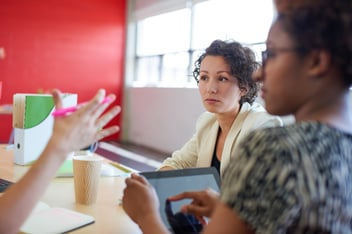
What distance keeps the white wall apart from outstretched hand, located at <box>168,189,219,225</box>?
4.04m

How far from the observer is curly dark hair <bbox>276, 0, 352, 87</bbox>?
0.52 m

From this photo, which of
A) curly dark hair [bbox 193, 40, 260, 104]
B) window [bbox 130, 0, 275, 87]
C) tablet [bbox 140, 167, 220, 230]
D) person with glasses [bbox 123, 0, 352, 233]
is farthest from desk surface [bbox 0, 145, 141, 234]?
window [bbox 130, 0, 275, 87]


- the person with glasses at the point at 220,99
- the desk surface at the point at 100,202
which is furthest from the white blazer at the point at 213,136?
the desk surface at the point at 100,202

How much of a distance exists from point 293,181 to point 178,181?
57 cm

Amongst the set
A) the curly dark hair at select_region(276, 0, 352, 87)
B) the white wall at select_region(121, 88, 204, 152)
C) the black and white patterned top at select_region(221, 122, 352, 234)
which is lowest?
the white wall at select_region(121, 88, 204, 152)

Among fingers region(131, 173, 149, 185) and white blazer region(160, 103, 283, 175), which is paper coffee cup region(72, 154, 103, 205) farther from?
white blazer region(160, 103, 283, 175)

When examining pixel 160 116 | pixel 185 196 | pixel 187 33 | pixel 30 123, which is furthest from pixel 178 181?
pixel 160 116

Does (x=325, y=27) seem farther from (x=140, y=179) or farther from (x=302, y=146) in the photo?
(x=140, y=179)

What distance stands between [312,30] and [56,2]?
5.93m

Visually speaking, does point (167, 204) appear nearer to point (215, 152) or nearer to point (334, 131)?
point (334, 131)

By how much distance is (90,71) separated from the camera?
20.6ft

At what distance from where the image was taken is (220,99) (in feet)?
5.57

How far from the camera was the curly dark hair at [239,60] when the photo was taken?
1716 millimetres

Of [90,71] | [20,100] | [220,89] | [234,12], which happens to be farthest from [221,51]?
[90,71]
